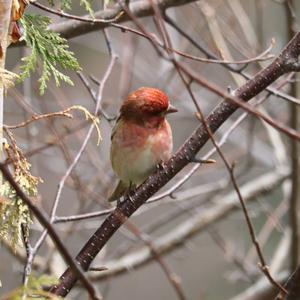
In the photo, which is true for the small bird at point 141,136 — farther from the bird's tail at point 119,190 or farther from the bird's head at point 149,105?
the bird's tail at point 119,190

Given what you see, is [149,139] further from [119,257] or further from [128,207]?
[119,257]

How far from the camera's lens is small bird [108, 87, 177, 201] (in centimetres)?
282

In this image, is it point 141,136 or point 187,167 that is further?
point 187,167

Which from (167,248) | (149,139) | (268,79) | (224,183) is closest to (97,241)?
(268,79)

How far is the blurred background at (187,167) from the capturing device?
395 cm

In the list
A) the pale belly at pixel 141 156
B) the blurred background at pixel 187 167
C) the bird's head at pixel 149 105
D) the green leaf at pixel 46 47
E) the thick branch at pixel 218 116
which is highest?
the blurred background at pixel 187 167

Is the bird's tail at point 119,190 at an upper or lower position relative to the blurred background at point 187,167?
lower

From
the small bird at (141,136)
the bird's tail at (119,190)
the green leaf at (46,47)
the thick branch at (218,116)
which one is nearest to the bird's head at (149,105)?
the small bird at (141,136)

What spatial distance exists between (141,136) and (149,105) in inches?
5.6

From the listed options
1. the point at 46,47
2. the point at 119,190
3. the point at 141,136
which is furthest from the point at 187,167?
the point at 46,47

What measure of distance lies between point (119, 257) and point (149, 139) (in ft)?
5.84

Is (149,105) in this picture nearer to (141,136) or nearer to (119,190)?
(141,136)

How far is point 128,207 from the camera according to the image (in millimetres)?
2197

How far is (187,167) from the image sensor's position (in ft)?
15.4
